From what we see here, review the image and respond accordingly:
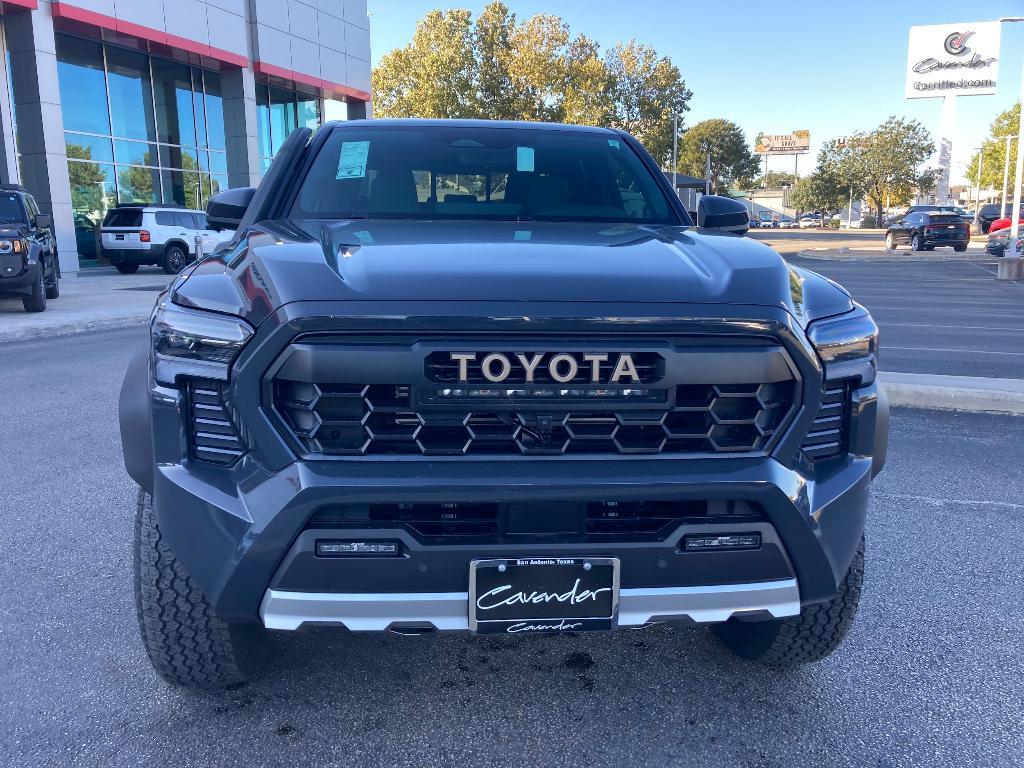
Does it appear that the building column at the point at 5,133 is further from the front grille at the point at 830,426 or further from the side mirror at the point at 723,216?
the front grille at the point at 830,426

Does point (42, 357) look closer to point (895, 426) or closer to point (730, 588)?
point (895, 426)

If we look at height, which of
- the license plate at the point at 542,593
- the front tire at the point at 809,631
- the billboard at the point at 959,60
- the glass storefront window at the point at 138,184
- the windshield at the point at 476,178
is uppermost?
the billboard at the point at 959,60

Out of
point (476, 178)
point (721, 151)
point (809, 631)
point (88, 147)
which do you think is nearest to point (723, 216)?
point (476, 178)

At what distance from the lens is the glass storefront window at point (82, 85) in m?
21.5

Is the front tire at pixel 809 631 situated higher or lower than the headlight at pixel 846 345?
lower

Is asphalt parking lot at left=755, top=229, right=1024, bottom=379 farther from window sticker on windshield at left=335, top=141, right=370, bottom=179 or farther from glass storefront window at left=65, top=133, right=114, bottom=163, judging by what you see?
glass storefront window at left=65, top=133, right=114, bottom=163

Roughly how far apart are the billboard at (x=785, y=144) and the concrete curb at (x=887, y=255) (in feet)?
414

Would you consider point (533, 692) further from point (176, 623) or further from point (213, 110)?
point (213, 110)

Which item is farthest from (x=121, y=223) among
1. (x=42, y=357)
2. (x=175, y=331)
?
(x=175, y=331)

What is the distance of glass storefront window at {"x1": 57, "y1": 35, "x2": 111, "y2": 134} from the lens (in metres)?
21.5

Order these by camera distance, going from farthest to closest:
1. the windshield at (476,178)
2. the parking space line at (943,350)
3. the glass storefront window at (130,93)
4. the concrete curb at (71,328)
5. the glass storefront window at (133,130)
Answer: the glass storefront window at (130,93)
the glass storefront window at (133,130)
the concrete curb at (71,328)
the parking space line at (943,350)
the windshield at (476,178)

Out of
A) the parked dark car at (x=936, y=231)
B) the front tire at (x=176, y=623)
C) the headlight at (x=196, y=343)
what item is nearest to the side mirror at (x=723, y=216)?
the headlight at (x=196, y=343)

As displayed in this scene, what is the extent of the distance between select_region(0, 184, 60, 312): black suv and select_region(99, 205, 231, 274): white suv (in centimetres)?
774

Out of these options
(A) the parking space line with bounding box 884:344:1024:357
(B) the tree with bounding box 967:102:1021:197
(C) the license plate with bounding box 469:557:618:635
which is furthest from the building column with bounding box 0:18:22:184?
(B) the tree with bounding box 967:102:1021:197
